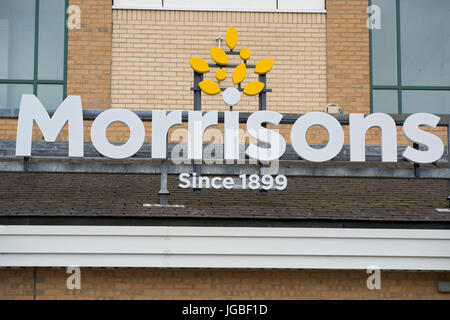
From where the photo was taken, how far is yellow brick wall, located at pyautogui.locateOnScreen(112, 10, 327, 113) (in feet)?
38.5

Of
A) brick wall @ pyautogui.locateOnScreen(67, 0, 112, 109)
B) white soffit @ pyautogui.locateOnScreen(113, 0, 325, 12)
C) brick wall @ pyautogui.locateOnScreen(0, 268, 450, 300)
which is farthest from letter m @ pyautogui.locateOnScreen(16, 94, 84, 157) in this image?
white soffit @ pyautogui.locateOnScreen(113, 0, 325, 12)

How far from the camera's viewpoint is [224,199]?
9555mm

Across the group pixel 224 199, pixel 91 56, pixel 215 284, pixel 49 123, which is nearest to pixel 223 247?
pixel 215 284

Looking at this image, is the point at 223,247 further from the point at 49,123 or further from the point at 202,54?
the point at 202,54

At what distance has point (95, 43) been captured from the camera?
11.8m

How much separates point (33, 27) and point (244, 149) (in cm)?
485

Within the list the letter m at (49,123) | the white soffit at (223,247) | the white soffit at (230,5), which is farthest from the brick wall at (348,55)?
the letter m at (49,123)

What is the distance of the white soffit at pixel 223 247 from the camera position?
8359 mm

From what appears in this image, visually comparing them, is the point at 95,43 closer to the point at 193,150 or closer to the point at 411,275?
the point at 193,150

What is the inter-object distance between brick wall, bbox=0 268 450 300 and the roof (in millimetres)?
791

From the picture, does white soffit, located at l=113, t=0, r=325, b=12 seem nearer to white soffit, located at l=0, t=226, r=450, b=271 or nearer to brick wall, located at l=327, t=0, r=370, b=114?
brick wall, located at l=327, t=0, r=370, b=114

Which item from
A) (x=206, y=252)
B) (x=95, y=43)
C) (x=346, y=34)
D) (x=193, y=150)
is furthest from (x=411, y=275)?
(x=95, y=43)
